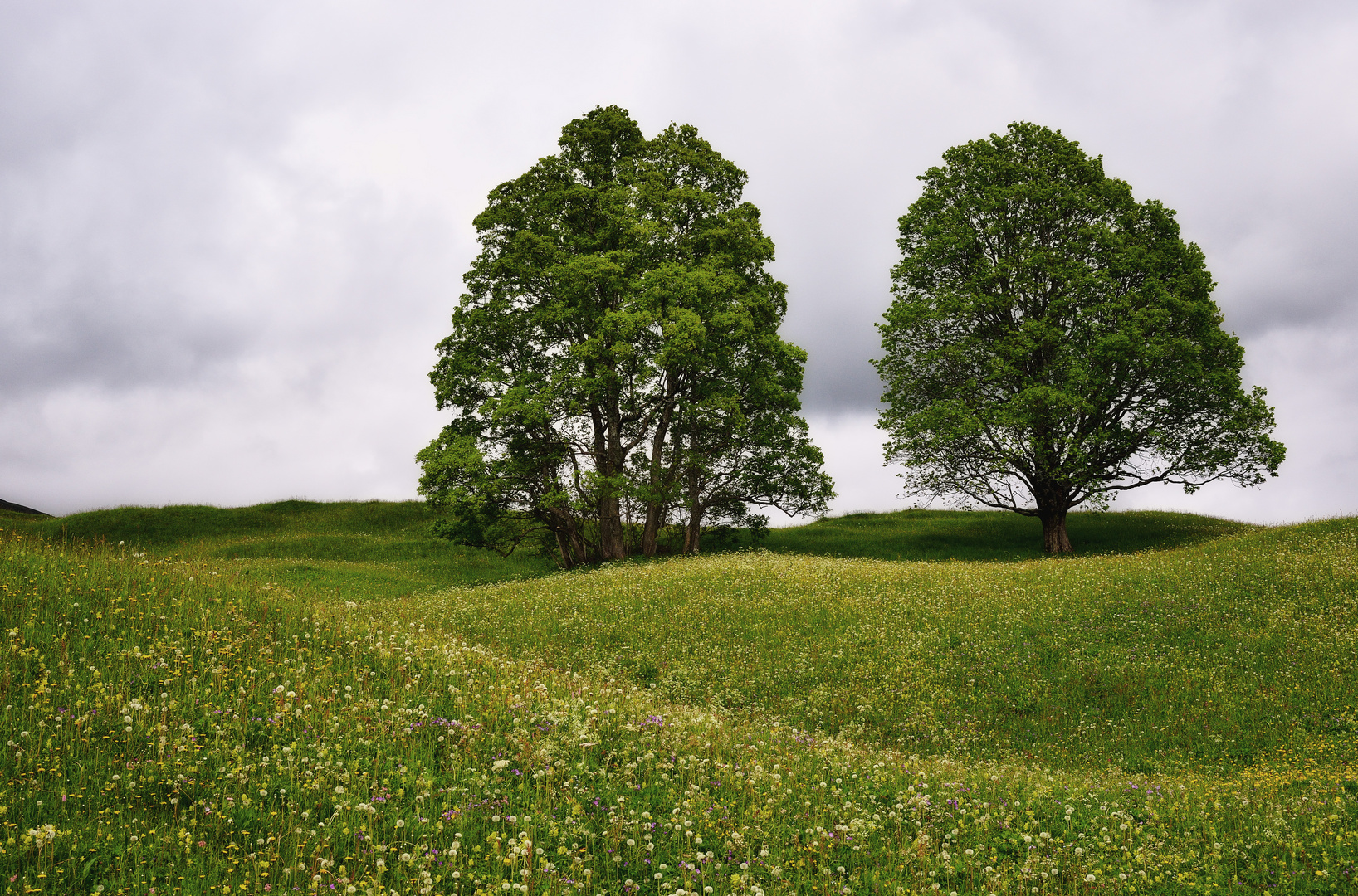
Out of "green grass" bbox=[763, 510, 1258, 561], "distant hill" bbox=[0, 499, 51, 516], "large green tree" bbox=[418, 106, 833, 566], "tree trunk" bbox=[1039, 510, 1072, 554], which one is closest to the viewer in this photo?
"large green tree" bbox=[418, 106, 833, 566]

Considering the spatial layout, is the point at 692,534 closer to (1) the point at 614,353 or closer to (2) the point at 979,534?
(1) the point at 614,353

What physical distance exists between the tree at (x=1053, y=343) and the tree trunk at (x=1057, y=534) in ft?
0.34

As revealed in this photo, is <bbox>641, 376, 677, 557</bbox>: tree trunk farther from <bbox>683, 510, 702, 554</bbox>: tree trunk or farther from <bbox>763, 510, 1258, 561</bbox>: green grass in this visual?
<bbox>763, 510, 1258, 561</bbox>: green grass

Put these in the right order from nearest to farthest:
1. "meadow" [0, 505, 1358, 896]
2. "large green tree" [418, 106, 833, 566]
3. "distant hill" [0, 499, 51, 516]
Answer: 1. "meadow" [0, 505, 1358, 896]
2. "large green tree" [418, 106, 833, 566]
3. "distant hill" [0, 499, 51, 516]

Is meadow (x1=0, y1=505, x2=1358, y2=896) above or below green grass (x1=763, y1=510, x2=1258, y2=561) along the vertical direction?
below

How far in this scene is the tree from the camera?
3238 centimetres

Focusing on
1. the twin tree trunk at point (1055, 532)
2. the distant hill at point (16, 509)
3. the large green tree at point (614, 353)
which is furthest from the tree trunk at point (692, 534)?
the distant hill at point (16, 509)

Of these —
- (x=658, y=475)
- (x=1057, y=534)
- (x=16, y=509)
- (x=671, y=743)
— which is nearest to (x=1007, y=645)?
(x=671, y=743)

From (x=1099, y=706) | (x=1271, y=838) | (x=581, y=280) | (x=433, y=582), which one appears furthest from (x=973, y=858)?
(x=433, y=582)

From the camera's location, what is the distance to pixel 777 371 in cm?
3453

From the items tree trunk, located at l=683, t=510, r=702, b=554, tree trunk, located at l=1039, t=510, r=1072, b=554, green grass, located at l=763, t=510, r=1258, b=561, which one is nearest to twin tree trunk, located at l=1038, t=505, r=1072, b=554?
tree trunk, located at l=1039, t=510, r=1072, b=554

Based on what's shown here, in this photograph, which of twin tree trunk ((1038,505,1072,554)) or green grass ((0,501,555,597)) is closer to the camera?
green grass ((0,501,555,597))

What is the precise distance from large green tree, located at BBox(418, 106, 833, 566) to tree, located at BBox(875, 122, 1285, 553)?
6441mm

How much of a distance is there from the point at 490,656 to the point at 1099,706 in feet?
40.9
